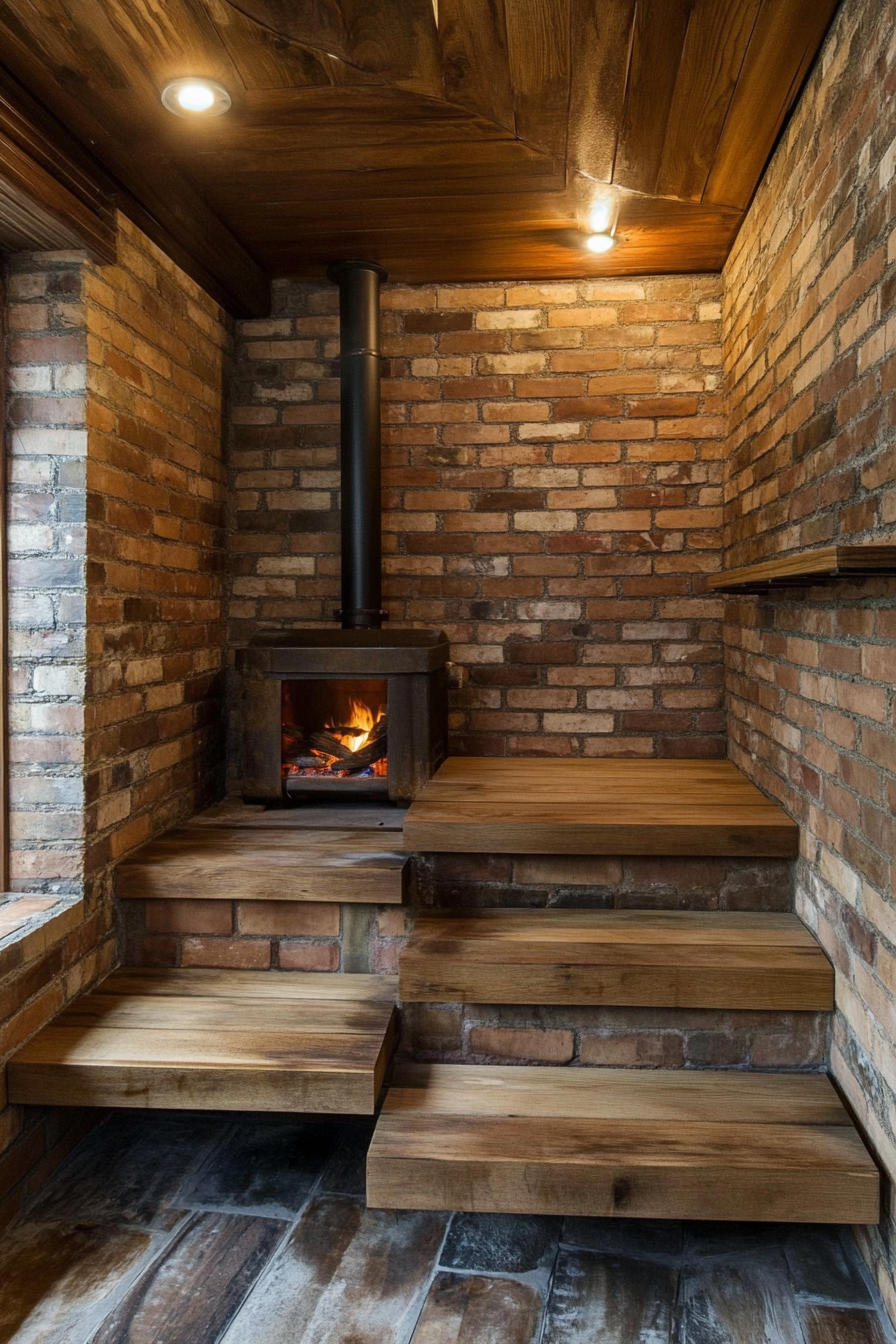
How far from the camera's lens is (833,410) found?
1945 millimetres

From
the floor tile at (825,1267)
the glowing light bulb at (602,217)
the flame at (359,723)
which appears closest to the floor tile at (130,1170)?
the flame at (359,723)

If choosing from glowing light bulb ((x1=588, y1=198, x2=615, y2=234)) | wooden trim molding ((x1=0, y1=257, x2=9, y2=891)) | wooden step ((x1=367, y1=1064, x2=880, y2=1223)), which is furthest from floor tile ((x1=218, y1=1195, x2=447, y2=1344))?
glowing light bulb ((x1=588, y1=198, x2=615, y2=234))

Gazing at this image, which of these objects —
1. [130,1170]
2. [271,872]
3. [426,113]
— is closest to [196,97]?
[426,113]

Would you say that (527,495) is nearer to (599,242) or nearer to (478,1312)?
(599,242)

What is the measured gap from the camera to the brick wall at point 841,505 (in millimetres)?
1642

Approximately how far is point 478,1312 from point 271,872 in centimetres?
106

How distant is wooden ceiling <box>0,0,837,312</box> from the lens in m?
1.78

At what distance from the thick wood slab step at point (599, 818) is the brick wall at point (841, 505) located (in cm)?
11

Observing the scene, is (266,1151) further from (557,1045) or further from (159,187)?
(159,187)

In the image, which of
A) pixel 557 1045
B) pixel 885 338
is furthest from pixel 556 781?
pixel 885 338

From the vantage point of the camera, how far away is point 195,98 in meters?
2.01

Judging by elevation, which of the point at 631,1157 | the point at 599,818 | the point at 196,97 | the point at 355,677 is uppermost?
the point at 196,97

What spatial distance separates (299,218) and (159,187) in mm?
485

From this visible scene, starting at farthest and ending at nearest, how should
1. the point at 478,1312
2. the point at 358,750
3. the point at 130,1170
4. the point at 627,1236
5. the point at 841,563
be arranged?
the point at 358,750, the point at 130,1170, the point at 627,1236, the point at 478,1312, the point at 841,563
